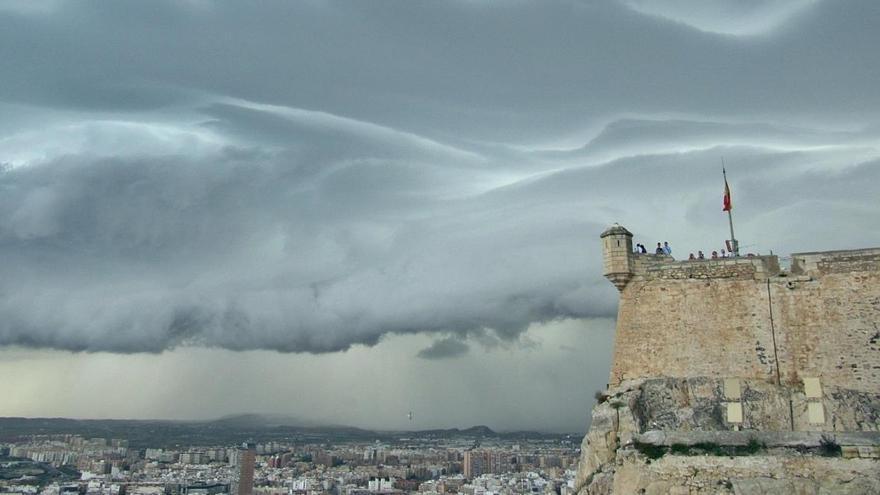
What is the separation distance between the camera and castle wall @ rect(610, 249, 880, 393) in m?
23.6

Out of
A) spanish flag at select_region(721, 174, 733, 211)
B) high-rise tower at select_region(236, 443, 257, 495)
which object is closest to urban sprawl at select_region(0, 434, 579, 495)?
high-rise tower at select_region(236, 443, 257, 495)

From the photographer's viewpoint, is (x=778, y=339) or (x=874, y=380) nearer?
(x=874, y=380)

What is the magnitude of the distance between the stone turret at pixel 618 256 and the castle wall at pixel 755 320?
407mm

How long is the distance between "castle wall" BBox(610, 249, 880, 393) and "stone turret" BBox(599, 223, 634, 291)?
0.41 m

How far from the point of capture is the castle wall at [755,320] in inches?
930

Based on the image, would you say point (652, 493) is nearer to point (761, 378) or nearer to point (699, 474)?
point (699, 474)

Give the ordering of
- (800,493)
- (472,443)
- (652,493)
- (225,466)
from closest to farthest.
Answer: (800,493) → (652,493) → (225,466) → (472,443)

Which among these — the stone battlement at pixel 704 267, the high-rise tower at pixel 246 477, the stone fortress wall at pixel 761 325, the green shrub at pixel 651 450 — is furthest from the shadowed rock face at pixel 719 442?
the high-rise tower at pixel 246 477

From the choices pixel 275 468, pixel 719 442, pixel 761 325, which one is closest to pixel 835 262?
pixel 761 325

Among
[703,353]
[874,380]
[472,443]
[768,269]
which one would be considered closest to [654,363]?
[703,353]

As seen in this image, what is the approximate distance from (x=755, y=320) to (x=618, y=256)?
5.13m

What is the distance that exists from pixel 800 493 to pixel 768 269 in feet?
25.6

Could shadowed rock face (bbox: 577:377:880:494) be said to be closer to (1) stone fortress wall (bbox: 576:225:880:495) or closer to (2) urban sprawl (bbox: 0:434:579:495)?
(1) stone fortress wall (bbox: 576:225:880:495)

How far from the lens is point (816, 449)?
21.2m
